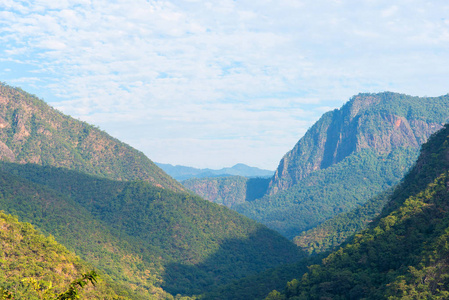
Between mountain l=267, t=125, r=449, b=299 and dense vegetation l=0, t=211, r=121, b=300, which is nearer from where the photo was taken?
mountain l=267, t=125, r=449, b=299

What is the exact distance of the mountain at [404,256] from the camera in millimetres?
76312

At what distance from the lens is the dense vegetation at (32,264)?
251 feet

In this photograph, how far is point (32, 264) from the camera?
84625 millimetres

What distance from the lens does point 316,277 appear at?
107 m

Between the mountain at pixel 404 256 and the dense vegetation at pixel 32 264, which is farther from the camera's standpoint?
the dense vegetation at pixel 32 264

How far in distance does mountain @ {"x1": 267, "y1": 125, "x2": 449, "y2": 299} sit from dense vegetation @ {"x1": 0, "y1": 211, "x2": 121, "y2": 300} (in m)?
47.4

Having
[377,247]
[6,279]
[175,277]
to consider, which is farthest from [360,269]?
[175,277]

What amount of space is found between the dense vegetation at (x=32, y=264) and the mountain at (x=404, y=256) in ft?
156

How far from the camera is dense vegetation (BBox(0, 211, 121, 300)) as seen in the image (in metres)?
76.5

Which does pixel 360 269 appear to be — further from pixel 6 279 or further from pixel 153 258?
pixel 153 258

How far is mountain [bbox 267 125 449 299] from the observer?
250 feet

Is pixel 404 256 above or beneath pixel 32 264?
above

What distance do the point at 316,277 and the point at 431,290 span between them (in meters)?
36.2

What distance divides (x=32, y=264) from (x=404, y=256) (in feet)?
243
